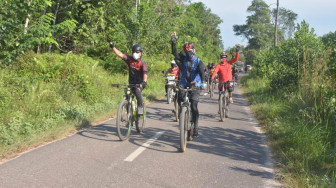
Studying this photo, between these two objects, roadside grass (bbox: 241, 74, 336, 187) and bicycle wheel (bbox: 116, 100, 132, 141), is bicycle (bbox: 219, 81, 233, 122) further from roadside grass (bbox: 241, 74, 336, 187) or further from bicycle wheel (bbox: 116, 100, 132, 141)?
bicycle wheel (bbox: 116, 100, 132, 141)

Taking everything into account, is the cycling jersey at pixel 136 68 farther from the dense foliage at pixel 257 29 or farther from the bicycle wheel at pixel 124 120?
the dense foliage at pixel 257 29

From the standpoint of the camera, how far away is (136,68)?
296 inches

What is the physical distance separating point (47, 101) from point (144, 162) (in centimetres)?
538

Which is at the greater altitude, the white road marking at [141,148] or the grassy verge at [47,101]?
the grassy verge at [47,101]

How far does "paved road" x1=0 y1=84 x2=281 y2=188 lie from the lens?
470 centimetres

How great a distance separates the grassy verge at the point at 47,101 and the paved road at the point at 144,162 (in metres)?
0.53

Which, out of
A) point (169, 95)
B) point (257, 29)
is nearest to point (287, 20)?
point (257, 29)

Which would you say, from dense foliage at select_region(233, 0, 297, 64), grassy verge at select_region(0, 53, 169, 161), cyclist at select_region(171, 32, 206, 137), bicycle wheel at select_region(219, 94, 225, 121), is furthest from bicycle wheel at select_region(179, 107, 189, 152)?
dense foliage at select_region(233, 0, 297, 64)

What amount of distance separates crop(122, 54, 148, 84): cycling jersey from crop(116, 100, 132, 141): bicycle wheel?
2.19ft

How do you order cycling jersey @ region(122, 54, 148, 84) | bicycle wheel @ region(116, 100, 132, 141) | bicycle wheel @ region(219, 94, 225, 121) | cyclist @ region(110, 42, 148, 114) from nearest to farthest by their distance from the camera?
bicycle wheel @ region(116, 100, 132, 141) → cyclist @ region(110, 42, 148, 114) → cycling jersey @ region(122, 54, 148, 84) → bicycle wheel @ region(219, 94, 225, 121)

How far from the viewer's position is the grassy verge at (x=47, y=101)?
688 centimetres

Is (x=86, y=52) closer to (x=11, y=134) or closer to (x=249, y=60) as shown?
(x=11, y=134)

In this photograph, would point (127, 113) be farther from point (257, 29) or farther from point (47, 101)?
point (257, 29)

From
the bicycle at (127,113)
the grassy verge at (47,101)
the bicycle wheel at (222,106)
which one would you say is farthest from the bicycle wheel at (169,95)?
the bicycle at (127,113)
